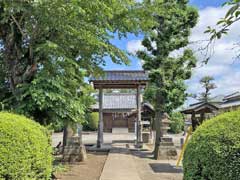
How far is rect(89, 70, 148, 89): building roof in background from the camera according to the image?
19.3m

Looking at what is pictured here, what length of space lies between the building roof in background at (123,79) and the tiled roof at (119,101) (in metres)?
27.9

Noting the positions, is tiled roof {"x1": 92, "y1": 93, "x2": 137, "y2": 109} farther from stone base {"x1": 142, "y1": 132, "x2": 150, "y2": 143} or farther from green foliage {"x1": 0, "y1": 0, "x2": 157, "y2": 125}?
green foliage {"x1": 0, "y1": 0, "x2": 157, "y2": 125}

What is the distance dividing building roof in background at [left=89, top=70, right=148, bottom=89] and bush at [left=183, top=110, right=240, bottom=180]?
14.7 m

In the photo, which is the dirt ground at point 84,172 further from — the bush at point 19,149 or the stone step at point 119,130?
the stone step at point 119,130

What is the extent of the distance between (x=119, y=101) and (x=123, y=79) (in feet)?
101

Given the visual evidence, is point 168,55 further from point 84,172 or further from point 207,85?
point 207,85

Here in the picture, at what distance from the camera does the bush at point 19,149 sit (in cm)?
516

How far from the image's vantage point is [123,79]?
19.5 metres

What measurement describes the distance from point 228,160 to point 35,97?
592 centimetres

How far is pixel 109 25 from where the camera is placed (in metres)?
10.7

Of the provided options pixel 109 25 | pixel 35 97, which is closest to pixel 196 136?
pixel 35 97

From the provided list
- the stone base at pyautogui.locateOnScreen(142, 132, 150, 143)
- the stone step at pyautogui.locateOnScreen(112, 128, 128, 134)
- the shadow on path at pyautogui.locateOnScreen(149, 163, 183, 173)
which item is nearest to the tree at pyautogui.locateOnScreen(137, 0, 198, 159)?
the shadow on path at pyautogui.locateOnScreen(149, 163, 183, 173)

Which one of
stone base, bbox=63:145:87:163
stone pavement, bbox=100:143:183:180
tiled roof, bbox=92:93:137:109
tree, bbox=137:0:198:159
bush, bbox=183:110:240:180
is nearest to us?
bush, bbox=183:110:240:180

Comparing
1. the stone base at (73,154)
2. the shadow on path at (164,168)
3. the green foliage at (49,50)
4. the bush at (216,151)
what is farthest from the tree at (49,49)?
the bush at (216,151)
